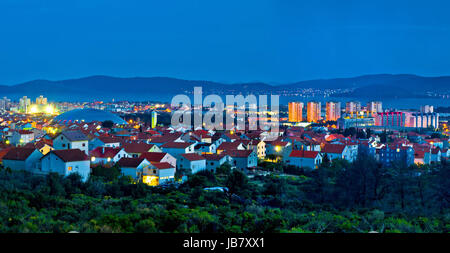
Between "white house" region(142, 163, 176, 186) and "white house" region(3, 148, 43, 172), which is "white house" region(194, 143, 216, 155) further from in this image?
"white house" region(3, 148, 43, 172)

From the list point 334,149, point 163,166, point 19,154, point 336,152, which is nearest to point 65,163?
point 19,154

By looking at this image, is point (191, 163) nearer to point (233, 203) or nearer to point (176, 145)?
point (176, 145)

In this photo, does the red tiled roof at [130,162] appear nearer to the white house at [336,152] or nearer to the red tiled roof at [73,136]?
the red tiled roof at [73,136]

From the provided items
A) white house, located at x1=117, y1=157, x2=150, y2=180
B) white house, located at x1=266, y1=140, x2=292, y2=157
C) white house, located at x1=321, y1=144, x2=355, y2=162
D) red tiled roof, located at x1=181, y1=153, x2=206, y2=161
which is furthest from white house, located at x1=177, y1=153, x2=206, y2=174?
white house, located at x1=321, y1=144, x2=355, y2=162

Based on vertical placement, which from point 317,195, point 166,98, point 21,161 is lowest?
point 317,195
